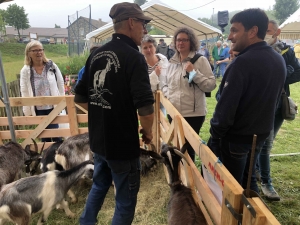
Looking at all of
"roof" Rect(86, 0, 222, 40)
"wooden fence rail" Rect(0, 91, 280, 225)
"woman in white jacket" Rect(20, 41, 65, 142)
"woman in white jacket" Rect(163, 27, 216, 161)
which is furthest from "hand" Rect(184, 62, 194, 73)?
"roof" Rect(86, 0, 222, 40)

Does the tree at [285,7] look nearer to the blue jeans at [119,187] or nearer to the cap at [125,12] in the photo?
the cap at [125,12]

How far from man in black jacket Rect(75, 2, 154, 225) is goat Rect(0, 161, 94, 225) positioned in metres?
1.09

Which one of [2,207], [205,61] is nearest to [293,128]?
[205,61]

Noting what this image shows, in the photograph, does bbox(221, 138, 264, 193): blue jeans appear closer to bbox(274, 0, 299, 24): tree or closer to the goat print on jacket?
the goat print on jacket

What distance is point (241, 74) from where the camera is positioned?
70.4 inches

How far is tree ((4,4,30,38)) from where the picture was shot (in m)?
52.5

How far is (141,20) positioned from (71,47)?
13.9m

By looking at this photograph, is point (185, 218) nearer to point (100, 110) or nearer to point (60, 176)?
point (100, 110)

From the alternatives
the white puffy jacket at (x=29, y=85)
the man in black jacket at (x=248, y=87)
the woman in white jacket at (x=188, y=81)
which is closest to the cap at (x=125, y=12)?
the man in black jacket at (x=248, y=87)

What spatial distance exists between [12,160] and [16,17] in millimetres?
61405

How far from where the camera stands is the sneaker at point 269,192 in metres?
3.21

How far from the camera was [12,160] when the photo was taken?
3.50m

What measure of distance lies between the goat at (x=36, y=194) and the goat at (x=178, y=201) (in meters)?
1.11

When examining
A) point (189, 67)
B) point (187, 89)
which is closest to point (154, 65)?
point (187, 89)
